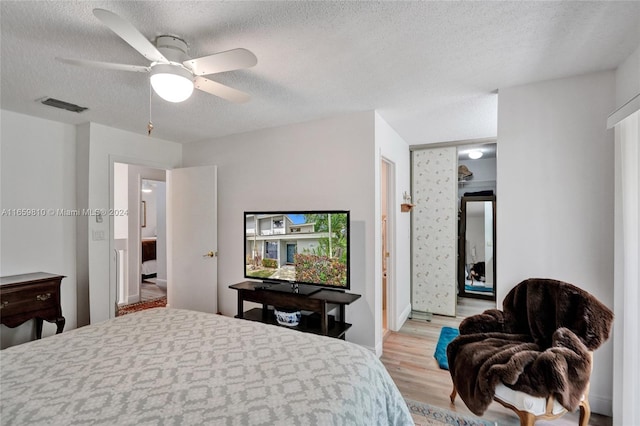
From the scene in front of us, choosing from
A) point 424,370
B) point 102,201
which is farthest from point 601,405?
point 102,201

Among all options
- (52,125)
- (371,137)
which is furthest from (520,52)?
(52,125)

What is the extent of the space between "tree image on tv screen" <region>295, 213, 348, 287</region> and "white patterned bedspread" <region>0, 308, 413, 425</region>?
1.18m

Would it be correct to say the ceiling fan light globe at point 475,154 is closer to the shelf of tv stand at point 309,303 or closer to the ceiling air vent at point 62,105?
the shelf of tv stand at point 309,303

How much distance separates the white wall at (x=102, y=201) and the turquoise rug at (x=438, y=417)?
3.29m

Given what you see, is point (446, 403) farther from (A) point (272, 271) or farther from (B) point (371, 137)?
(B) point (371, 137)

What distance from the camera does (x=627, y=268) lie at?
1771mm

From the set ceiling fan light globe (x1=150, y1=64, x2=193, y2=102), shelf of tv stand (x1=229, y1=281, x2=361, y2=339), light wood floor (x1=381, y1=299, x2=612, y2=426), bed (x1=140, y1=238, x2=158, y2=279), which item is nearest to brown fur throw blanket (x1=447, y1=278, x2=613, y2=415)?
light wood floor (x1=381, y1=299, x2=612, y2=426)

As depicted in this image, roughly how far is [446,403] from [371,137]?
88.7 inches

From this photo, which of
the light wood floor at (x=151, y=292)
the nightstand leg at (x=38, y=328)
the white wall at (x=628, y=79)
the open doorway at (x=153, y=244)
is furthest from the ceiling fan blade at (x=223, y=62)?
the light wood floor at (x=151, y=292)

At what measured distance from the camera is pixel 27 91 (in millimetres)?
2467

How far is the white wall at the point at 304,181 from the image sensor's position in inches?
116

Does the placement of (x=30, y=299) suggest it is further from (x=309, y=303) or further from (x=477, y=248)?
(x=477, y=248)

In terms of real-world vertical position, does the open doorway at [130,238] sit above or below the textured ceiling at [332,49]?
below

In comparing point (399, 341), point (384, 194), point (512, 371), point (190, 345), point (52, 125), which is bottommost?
point (399, 341)
